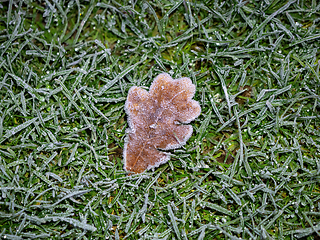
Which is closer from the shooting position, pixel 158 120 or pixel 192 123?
pixel 158 120

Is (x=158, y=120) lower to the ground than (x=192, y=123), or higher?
higher

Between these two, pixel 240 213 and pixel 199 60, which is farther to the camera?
pixel 199 60

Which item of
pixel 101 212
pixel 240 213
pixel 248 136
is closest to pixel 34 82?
pixel 101 212

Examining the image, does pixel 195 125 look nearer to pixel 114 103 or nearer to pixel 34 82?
pixel 114 103
